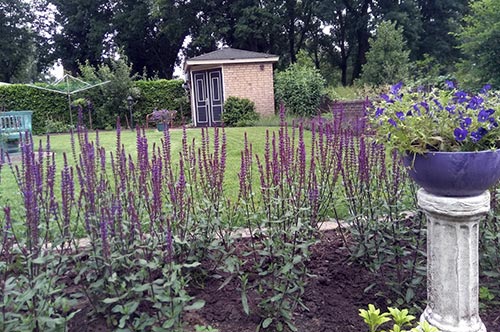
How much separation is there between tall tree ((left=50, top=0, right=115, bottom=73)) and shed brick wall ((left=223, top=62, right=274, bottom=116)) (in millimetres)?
15610

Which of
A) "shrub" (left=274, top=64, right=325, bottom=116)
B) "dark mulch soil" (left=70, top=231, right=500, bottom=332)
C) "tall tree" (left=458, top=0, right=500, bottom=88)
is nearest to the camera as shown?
"dark mulch soil" (left=70, top=231, right=500, bottom=332)

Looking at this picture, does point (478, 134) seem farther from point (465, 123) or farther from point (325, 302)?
point (325, 302)

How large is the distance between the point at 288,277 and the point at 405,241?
1.02 metres

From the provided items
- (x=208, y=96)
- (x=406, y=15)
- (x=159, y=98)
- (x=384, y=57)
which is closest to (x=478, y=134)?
(x=208, y=96)

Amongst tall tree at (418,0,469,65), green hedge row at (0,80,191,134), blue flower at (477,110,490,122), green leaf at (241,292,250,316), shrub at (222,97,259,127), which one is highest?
tall tree at (418,0,469,65)

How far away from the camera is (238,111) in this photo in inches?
592

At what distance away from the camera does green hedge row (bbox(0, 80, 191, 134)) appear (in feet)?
52.9

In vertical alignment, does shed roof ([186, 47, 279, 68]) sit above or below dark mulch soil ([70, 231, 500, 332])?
above

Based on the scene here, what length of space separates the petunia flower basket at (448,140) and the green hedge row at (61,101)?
1386 cm

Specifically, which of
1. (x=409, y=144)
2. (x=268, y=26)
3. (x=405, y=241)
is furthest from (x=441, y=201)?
(x=268, y=26)

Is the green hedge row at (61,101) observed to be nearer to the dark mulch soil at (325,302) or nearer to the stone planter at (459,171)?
the dark mulch soil at (325,302)

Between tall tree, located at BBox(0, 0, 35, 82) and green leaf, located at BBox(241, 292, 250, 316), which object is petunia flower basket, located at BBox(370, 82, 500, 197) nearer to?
green leaf, located at BBox(241, 292, 250, 316)

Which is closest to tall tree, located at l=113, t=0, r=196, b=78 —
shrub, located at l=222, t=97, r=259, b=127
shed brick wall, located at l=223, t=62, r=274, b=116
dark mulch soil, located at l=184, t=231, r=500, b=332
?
shed brick wall, located at l=223, t=62, r=274, b=116

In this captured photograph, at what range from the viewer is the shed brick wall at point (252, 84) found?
16047 mm
